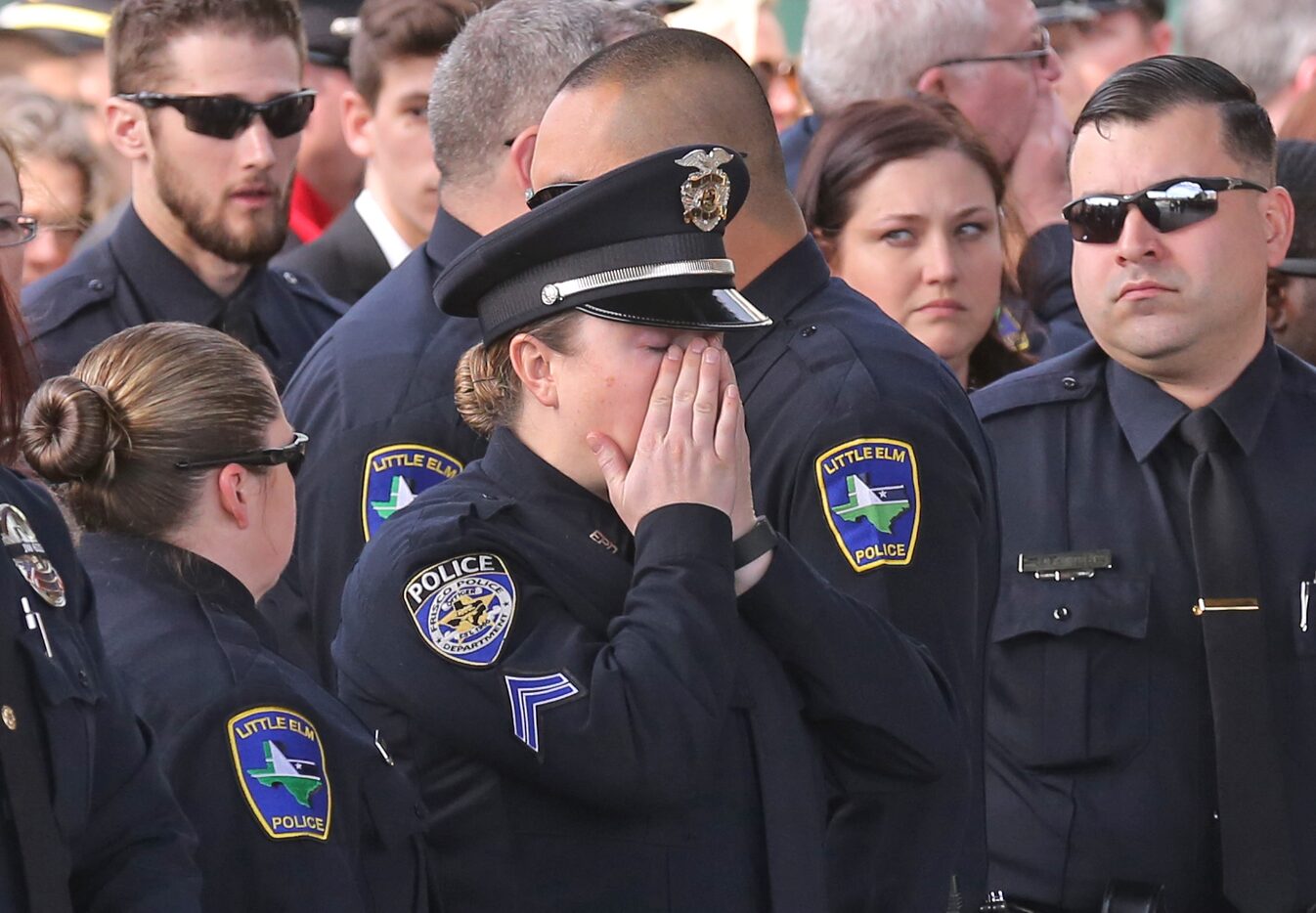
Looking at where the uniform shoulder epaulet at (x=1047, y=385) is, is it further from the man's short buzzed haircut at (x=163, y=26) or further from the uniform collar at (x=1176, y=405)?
the man's short buzzed haircut at (x=163, y=26)

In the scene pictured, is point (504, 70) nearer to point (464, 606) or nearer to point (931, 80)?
point (464, 606)

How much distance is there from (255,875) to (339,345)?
4.45 ft

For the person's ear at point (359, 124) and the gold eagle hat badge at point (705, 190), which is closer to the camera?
the gold eagle hat badge at point (705, 190)

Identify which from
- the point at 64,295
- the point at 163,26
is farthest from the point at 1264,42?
the point at 64,295

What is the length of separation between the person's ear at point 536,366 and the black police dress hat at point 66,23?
18.4 ft

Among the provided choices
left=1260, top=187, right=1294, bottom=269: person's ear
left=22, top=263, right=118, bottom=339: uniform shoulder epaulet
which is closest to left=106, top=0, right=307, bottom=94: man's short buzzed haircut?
left=22, top=263, right=118, bottom=339: uniform shoulder epaulet

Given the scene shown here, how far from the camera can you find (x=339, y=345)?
412 cm

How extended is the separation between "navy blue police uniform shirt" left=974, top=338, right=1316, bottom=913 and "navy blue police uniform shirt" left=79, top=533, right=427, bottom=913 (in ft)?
4.61

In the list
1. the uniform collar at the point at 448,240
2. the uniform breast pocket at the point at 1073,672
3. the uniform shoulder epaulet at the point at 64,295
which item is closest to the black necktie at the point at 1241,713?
the uniform breast pocket at the point at 1073,672

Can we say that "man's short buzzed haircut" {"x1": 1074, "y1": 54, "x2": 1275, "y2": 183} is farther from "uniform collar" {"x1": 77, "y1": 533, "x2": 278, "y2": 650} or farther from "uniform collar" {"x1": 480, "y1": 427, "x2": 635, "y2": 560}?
"uniform collar" {"x1": 77, "y1": 533, "x2": 278, "y2": 650}

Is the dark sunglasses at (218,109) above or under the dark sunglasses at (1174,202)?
above

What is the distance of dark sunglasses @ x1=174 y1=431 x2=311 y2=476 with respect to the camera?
3.32 metres

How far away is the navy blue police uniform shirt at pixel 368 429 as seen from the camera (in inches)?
155

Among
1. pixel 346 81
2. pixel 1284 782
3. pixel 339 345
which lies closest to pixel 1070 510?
pixel 1284 782
